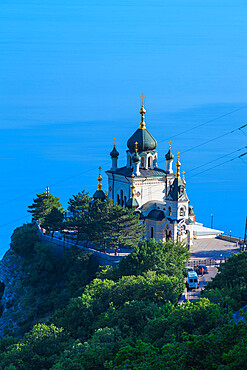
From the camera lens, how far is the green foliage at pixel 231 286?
1338 inches

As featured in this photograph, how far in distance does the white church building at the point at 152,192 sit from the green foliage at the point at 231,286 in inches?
496

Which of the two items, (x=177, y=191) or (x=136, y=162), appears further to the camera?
(x=136, y=162)

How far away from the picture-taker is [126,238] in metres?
50.8

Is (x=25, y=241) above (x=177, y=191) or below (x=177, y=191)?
below

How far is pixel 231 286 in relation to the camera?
122ft

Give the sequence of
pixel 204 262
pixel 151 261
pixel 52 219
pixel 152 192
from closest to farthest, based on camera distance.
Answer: pixel 151 261, pixel 204 262, pixel 152 192, pixel 52 219

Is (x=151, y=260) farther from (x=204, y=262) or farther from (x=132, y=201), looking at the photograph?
(x=132, y=201)

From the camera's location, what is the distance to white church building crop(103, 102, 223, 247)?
52000mm

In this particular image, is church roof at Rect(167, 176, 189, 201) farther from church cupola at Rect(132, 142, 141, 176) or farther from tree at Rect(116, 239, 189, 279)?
tree at Rect(116, 239, 189, 279)

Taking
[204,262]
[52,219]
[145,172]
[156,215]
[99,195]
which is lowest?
[204,262]

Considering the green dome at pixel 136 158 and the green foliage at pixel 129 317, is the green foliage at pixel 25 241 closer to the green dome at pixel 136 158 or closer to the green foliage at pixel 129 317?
the green foliage at pixel 129 317

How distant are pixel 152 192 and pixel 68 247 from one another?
8162 mm

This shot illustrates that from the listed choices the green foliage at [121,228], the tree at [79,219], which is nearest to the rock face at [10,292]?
the tree at [79,219]

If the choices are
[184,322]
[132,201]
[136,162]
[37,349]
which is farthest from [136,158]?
[184,322]
